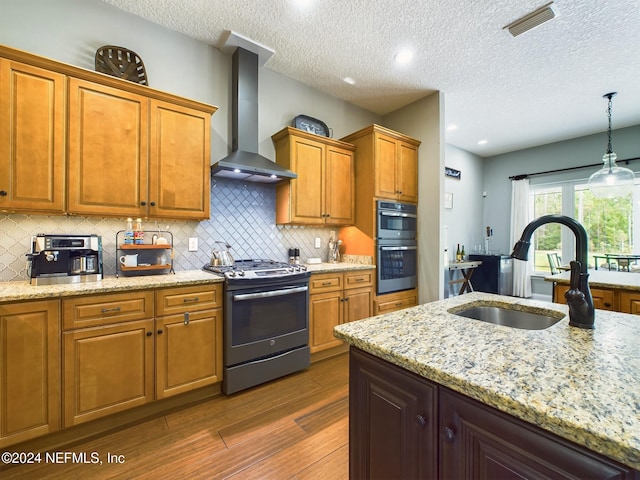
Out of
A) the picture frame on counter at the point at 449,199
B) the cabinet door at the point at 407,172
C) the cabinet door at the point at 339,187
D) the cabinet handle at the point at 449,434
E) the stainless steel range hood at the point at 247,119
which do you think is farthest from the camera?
the picture frame on counter at the point at 449,199

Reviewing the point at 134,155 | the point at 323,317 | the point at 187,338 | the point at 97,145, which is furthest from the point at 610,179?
the point at 97,145

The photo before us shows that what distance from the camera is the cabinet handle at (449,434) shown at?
736 millimetres

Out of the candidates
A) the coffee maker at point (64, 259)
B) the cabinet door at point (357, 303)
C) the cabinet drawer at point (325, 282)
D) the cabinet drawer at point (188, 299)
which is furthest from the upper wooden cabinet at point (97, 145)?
the cabinet door at point (357, 303)

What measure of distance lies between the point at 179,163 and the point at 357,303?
2.20m

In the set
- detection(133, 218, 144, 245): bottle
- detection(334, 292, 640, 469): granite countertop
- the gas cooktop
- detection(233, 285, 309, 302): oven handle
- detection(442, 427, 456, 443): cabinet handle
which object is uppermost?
detection(133, 218, 144, 245): bottle

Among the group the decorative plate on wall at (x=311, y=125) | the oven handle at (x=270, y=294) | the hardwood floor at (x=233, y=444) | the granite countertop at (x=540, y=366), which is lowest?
the hardwood floor at (x=233, y=444)

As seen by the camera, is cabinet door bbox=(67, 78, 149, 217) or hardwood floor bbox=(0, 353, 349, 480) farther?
cabinet door bbox=(67, 78, 149, 217)

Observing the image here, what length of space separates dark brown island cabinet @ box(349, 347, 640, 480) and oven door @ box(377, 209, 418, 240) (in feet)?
8.05

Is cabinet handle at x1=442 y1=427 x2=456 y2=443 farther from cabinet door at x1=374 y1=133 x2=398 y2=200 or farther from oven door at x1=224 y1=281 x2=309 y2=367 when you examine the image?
cabinet door at x1=374 y1=133 x2=398 y2=200

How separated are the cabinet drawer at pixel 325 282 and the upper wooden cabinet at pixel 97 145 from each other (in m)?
1.20

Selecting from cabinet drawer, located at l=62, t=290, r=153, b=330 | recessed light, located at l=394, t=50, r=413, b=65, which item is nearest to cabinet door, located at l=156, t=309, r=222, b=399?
cabinet drawer, located at l=62, t=290, r=153, b=330

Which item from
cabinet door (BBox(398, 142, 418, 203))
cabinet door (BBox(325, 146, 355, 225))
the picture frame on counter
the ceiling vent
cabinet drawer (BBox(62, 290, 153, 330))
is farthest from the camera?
the picture frame on counter

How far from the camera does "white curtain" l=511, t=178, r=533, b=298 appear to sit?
556 cm

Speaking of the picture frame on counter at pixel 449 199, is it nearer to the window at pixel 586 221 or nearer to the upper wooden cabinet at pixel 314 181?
the window at pixel 586 221
